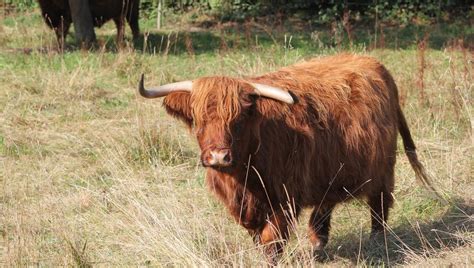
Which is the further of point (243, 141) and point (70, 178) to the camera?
point (70, 178)

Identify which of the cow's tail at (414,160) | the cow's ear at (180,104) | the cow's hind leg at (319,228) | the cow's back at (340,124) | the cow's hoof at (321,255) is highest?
the cow's ear at (180,104)

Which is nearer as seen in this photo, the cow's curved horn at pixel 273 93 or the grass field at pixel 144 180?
the cow's curved horn at pixel 273 93

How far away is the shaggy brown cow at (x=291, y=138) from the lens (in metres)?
3.87

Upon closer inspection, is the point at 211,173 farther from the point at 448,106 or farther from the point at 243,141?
the point at 448,106

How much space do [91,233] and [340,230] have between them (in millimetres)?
1729

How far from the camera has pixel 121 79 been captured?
9062 millimetres

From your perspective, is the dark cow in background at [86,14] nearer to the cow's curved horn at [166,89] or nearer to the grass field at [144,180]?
the grass field at [144,180]

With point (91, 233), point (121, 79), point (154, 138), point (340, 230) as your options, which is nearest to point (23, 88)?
point (121, 79)

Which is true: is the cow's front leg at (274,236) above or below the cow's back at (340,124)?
below

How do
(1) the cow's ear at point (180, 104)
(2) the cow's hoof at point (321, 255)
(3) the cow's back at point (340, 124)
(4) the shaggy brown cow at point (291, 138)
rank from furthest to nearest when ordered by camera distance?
1. (2) the cow's hoof at point (321, 255)
2. (3) the cow's back at point (340, 124)
3. (1) the cow's ear at point (180, 104)
4. (4) the shaggy brown cow at point (291, 138)

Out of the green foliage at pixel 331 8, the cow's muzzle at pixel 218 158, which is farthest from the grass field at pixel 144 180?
the green foliage at pixel 331 8

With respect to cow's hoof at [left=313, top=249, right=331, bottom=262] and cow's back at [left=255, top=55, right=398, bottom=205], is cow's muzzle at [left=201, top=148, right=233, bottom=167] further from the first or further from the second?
cow's hoof at [left=313, top=249, right=331, bottom=262]

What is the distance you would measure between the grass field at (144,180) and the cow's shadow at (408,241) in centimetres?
1

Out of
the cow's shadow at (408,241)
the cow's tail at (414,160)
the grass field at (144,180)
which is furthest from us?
the cow's tail at (414,160)
